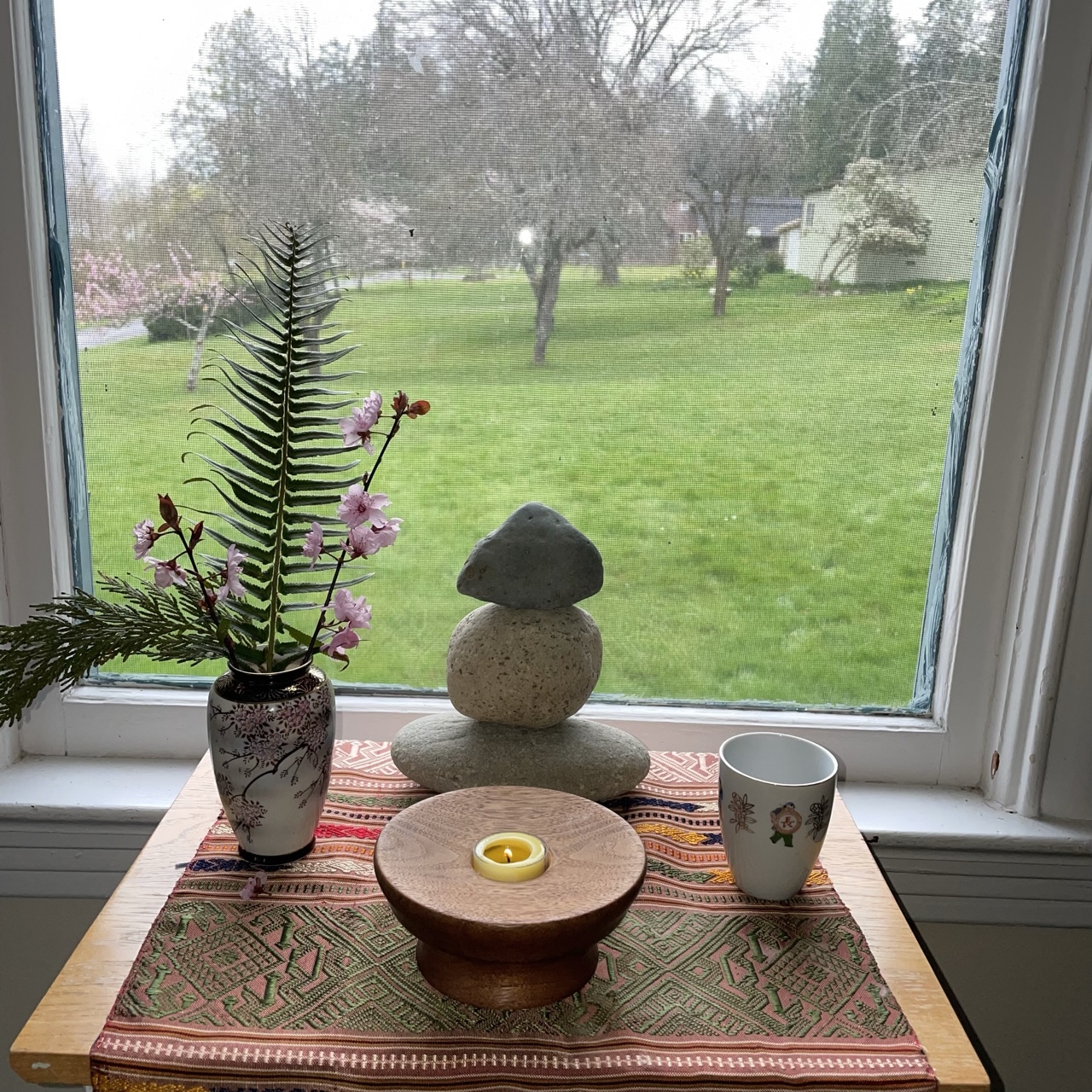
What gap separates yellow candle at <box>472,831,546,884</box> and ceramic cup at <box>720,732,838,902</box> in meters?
0.18

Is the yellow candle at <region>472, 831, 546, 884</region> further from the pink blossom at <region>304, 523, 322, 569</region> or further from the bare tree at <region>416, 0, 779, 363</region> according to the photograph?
the bare tree at <region>416, 0, 779, 363</region>

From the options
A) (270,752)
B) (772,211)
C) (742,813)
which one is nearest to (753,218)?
(772,211)

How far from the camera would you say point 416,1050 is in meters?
0.65

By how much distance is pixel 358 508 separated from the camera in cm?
81

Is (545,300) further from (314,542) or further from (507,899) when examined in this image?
(507,899)

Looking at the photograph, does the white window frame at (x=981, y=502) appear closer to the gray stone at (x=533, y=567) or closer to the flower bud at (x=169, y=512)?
the gray stone at (x=533, y=567)

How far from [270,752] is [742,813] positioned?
14.8 inches

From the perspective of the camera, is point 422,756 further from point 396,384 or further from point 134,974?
point 396,384

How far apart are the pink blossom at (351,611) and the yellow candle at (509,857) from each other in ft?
0.71

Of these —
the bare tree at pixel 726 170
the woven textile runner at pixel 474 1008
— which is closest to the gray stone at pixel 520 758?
the woven textile runner at pixel 474 1008

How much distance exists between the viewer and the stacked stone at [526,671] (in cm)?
92

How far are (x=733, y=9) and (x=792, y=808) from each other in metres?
0.81

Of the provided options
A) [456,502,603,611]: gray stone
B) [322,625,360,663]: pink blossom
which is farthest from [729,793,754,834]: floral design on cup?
[322,625,360,663]: pink blossom

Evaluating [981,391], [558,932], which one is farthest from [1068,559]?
[558,932]
